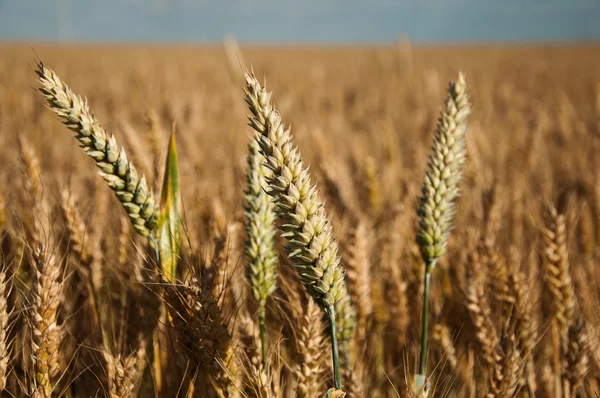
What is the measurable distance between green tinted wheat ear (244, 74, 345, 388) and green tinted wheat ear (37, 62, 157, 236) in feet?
1.17

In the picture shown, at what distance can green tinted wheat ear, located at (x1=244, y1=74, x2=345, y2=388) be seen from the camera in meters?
0.78

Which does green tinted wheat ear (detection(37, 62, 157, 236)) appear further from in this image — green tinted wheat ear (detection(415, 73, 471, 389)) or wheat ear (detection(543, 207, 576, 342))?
wheat ear (detection(543, 207, 576, 342))

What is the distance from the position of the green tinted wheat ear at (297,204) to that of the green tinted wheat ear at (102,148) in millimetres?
357

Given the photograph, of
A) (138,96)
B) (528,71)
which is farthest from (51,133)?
(528,71)

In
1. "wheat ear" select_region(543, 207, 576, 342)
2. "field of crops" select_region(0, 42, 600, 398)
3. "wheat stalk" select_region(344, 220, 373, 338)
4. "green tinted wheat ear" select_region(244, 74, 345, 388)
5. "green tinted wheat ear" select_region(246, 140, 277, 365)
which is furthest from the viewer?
"wheat ear" select_region(543, 207, 576, 342)

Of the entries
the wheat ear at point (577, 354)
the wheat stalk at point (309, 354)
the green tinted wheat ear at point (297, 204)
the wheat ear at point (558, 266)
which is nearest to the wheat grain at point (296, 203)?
the green tinted wheat ear at point (297, 204)

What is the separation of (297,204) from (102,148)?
0.48m

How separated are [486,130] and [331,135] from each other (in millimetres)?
1832

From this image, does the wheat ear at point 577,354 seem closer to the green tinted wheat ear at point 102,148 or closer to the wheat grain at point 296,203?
the wheat grain at point 296,203

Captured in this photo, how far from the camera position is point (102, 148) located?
3.10 feet

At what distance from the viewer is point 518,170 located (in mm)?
3398

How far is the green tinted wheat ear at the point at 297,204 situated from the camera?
78 centimetres

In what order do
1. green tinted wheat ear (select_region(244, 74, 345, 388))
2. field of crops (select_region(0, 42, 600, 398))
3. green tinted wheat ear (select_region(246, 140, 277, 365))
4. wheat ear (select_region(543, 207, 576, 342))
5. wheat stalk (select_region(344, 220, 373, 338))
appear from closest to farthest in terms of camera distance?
green tinted wheat ear (select_region(244, 74, 345, 388)) → field of crops (select_region(0, 42, 600, 398)) → green tinted wheat ear (select_region(246, 140, 277, 365)) → wheat stalk (select_region(344, 220, 373, 338)) → wheat ear (select_region(543, 207, 576, 342))

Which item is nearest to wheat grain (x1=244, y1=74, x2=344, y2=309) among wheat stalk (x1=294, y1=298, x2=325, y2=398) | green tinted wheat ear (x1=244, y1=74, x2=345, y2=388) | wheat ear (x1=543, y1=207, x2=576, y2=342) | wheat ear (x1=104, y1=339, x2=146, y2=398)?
green tinted wheat ear (x1=244, y1=74, x2=345, y2=388)
